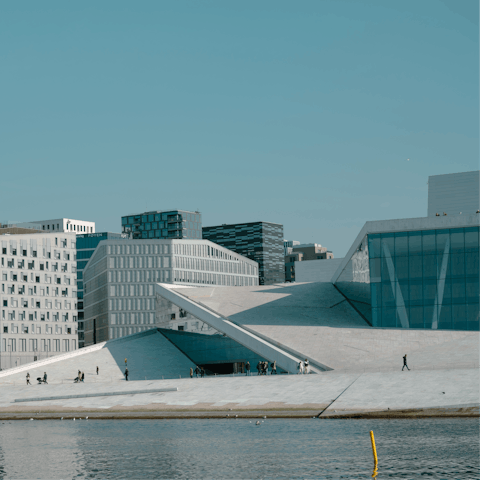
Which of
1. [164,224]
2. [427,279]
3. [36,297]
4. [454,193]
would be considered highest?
[164,224]

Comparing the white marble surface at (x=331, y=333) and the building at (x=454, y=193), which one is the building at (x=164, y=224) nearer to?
the building at (x=454, y=193)

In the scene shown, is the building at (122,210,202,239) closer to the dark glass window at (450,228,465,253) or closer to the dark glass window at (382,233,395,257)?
the dark glass window at (382,233,395,257)

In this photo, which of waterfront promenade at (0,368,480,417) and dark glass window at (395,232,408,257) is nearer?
waterfront promenade at (0,368,480,417)

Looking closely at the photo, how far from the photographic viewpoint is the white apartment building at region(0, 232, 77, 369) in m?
109

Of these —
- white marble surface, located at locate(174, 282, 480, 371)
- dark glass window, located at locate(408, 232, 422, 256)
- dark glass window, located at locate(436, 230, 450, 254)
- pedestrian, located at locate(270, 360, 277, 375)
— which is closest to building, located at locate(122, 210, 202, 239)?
white marble surface, located at locate(174, 282, 480, 371)

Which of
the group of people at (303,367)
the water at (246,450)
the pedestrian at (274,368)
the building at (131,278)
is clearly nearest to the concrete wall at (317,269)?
the building at (131,278)

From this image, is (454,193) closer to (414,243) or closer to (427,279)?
(414,243)

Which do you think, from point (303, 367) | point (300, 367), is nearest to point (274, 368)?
point (303, 367)

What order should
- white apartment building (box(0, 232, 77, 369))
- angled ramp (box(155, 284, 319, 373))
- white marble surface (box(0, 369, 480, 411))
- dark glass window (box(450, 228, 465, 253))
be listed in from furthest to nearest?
1. white apartment building (box(0, 232, 77, 369))
2. dark glass window (box(450, 228, 465, 253))
3. angled ramp (box(155, 284, 319, 373))
4. white marble surface (box(0, 369, 480, 411))

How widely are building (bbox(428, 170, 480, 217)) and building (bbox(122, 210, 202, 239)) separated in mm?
84490

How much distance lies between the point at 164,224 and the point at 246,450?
157 m

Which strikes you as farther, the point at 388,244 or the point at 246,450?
the point at 388,244

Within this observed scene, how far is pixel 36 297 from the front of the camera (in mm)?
113688

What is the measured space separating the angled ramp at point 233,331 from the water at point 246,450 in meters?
15.2
